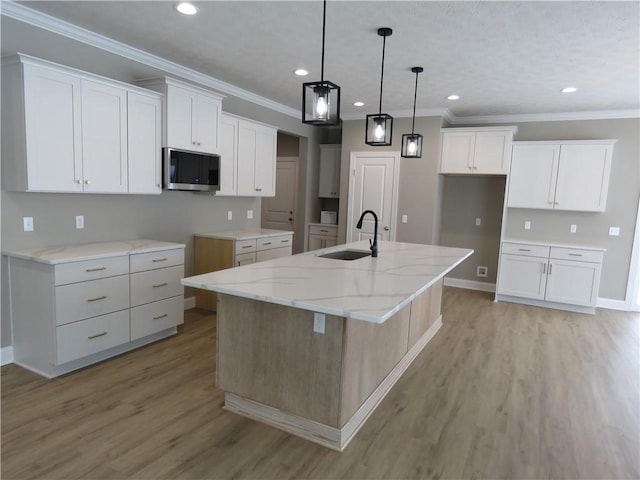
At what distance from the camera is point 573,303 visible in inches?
209

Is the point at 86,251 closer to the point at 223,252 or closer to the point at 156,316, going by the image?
the point at 156,316

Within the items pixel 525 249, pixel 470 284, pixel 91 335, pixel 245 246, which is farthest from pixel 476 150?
pixel 91 335

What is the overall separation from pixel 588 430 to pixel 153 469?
8.55 feet

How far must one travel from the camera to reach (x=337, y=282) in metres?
2.42

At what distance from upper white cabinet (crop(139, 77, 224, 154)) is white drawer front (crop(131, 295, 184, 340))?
1486 mm

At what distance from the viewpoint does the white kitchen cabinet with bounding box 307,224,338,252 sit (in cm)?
682

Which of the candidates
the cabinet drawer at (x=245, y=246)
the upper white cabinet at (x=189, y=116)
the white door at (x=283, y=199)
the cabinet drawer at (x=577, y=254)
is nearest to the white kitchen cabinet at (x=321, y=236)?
the white door at (x=283, y=199)

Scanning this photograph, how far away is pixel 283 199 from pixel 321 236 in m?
1.08

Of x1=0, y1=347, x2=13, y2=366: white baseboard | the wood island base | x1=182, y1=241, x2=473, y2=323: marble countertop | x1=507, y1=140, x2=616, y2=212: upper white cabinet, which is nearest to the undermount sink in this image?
x1=182, y1=241, x2=473, y2=323: marble countertop

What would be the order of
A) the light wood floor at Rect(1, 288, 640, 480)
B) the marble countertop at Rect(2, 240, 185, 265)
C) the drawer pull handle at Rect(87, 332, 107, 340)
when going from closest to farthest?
the light wood floor at Rect(1, 288, 640, 480) < the marble countertop at Rect(2, 240, 185, 265) < the drawer pull handle at Rect(87, 332, 107, 340)

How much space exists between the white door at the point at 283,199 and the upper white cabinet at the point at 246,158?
1.80m

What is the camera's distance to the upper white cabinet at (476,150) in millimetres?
5586

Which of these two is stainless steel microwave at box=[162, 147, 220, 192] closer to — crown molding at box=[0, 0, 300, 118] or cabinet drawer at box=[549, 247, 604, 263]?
crown molding at box=[0, 0, 300, 118]

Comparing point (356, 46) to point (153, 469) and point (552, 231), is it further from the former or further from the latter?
point (552, 231)
